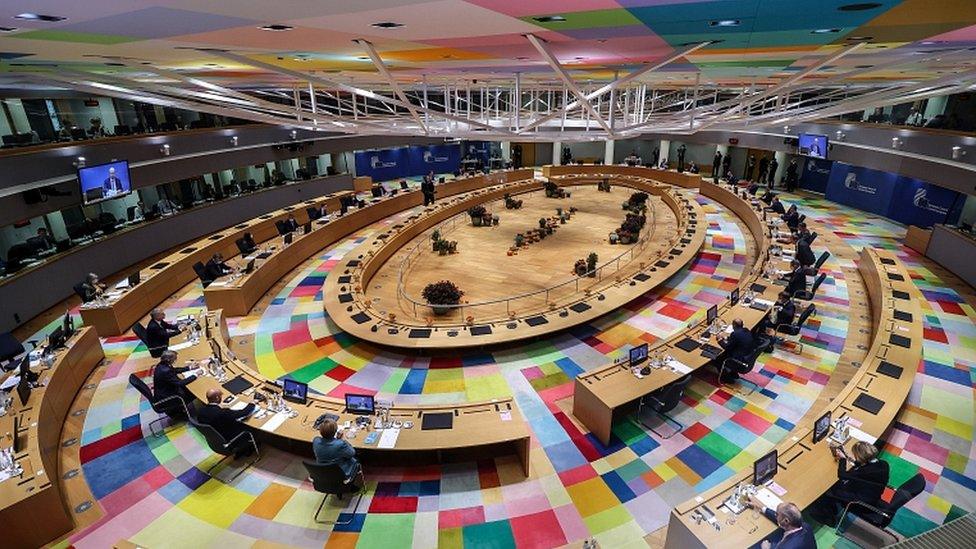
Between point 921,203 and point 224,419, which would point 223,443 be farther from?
point 921,203

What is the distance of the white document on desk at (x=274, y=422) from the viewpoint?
6738 millimetres

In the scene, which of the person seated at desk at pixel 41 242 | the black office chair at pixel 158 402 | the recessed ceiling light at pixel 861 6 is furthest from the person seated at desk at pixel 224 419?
the person seated at desk at pixel 41 242

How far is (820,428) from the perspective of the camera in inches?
239

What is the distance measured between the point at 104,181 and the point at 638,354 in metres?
15.6

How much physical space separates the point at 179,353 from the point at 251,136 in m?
14.1

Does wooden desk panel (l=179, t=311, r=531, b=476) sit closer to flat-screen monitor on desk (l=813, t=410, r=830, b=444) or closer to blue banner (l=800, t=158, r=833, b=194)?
flat-screen monitor on desk (l=813, t=410, r=830, b=444)

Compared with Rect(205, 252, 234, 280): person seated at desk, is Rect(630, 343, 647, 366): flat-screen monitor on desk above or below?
below

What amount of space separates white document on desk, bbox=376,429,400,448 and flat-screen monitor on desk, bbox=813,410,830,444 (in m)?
5.66

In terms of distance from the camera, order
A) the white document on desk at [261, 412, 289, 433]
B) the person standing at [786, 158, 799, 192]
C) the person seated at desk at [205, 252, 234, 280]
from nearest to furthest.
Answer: the white document on desk at [261, 412, 289, 433]
the person seated at desk at [205, 252, 234, 280]
the person standing at [786, 158, 799, 192]

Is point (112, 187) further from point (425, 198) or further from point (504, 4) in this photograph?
point (504, 4)

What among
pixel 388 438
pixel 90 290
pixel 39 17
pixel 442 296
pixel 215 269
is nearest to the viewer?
pixel 39 17

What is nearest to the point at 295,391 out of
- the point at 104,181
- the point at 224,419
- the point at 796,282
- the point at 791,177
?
the point at 224,419

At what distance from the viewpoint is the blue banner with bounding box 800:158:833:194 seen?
23.5 m

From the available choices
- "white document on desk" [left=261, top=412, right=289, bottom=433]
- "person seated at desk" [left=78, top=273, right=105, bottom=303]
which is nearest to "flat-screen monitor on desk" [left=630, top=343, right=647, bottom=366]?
"white document on desk" [left=261, top=412, right=289, bottom=433]
